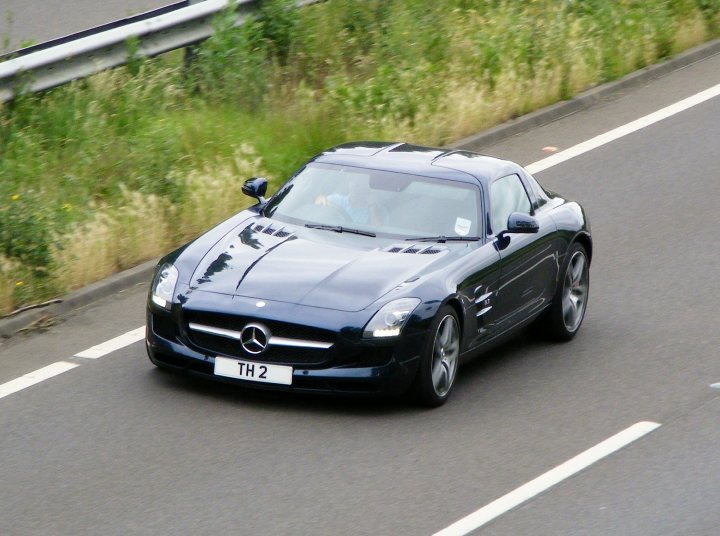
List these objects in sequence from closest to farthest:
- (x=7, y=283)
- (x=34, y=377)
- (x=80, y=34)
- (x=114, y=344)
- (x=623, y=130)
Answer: (x=34, y=377) < (x=114, y=344) < (x=7, y=283) < (x=80, y=34) < (x=623, y=130)

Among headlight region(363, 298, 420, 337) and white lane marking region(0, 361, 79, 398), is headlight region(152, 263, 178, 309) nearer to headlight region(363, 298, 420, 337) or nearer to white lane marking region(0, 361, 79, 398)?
white lane marking region(0, 361, 79, 398)

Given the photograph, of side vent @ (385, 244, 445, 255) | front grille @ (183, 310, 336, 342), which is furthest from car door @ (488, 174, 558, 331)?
front grille @ (183, 310, 336, 342)

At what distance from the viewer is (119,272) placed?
1262 cm

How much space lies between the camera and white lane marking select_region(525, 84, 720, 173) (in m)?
16.1

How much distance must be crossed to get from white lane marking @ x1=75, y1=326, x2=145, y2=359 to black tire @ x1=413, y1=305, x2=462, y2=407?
2.40 metres

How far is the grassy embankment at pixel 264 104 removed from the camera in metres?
12.9

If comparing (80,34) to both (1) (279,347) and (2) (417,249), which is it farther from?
(1) (279,347)

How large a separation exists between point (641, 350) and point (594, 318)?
2.92 ft

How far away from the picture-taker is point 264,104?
1636cm

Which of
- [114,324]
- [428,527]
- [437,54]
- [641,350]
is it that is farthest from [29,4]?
[428,527]

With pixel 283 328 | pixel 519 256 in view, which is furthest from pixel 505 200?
pixel 283 328

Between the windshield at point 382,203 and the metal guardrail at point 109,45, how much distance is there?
452 cm

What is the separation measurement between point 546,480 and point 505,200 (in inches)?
115

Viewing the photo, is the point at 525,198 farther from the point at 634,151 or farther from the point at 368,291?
the point at 634,151
